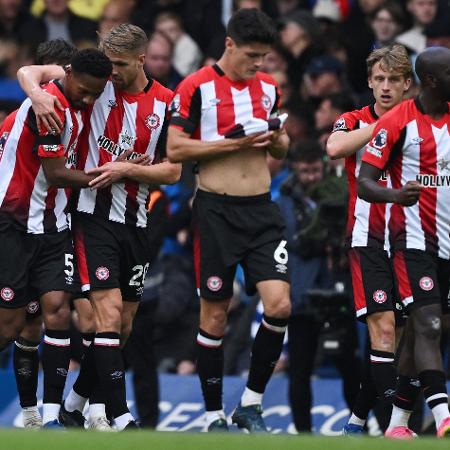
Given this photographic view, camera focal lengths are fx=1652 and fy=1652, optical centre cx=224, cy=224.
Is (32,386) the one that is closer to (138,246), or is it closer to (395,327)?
(138,246)

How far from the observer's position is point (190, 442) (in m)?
9.58

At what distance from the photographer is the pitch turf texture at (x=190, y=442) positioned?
9.44 m

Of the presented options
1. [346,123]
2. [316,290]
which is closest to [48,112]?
[346,123]

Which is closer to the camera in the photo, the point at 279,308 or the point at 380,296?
the point at 279,308

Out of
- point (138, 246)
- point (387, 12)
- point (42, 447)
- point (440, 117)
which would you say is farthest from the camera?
point (387, 12)

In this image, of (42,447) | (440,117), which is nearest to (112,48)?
(440,117)

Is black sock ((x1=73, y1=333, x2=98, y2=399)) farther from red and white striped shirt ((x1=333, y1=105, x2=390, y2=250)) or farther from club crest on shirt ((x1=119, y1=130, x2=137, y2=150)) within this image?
red and white striped shirt ((x1=333, y1=105, x2=390, y2=250))

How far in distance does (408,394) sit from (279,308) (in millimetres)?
1253

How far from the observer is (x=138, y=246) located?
12.8 m

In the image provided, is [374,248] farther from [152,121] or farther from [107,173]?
[107,173]

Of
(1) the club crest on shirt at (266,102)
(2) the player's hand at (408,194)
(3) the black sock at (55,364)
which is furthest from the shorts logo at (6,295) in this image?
(2) the player's hand at (408,194)

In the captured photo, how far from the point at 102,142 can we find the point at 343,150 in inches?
72.1

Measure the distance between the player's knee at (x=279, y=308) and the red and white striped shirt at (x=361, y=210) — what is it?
796mm

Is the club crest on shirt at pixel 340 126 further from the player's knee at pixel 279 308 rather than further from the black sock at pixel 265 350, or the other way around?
the black sock at pixel 265 350
